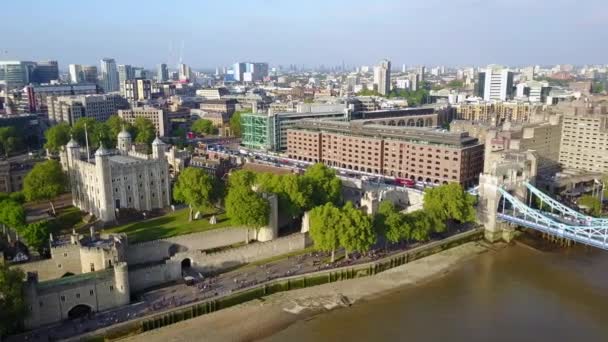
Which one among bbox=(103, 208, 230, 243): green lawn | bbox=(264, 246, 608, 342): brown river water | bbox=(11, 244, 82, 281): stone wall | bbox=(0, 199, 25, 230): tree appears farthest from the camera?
bbox=(103, 208, 230, 243): green lawn

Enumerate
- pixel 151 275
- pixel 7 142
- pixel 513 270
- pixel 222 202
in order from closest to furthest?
1. pixel 151 275
2. pixel 513 270
3. pixel 222 202
4. pixel 7 142

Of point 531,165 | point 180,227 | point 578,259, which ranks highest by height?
point 531,165

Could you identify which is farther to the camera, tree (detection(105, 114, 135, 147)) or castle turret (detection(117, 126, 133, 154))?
tree (detection(105, 114, 135, 147))

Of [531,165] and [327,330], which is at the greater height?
[531,165]

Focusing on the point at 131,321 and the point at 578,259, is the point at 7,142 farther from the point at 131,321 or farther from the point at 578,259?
the point at 578,259

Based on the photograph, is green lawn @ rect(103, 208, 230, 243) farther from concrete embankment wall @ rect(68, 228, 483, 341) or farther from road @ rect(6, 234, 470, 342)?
concrete embankment wall @ rect(68, 228, 483, 341)

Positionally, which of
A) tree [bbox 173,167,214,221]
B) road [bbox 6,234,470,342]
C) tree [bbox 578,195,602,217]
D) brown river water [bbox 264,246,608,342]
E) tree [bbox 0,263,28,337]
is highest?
tree [bbox 173,167,214,221]

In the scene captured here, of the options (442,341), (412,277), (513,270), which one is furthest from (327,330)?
(513,270)

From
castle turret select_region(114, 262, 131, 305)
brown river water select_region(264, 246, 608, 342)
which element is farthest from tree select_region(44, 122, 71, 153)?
brown river water select_region(264, 246, 608, 342)
